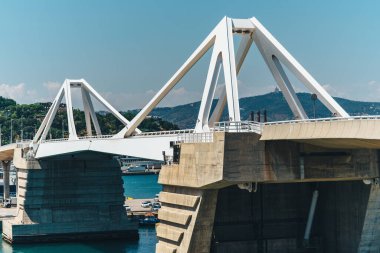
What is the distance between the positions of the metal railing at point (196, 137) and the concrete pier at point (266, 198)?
0.80 metres

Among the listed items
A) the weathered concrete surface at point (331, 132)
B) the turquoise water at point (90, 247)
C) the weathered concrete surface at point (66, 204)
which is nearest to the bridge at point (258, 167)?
the weathered concrete surface at point (331, 132)

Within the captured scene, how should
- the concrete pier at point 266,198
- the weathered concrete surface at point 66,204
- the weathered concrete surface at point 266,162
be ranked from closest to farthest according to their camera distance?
the weathered concrete surface at point 266,162 → the concrete pier at point 266,198 → the weathered concrete surface at point 66,204

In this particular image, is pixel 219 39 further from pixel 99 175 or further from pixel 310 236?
pixel 99 175

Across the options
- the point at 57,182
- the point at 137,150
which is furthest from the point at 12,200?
the point at 137,150

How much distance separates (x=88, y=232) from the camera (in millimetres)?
98125

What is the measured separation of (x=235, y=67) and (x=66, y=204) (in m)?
44.4

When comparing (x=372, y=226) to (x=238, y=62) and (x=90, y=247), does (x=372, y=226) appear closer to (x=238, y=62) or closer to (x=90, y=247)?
(x=238, y=62)

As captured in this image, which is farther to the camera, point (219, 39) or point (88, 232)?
point (88, 232)

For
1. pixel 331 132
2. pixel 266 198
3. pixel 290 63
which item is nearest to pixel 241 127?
pixel 331 132

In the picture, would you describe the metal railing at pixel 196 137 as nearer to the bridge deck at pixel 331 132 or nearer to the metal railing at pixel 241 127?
the metal railing at pixel 241 127

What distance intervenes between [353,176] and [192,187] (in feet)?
38.3

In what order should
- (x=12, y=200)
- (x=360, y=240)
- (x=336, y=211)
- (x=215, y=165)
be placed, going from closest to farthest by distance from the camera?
(x=215, y=165)
(x=360, y=240)
(x=336, y=211)
(x=12, y=200)

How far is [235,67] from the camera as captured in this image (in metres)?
61.1

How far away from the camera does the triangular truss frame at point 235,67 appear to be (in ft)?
194
